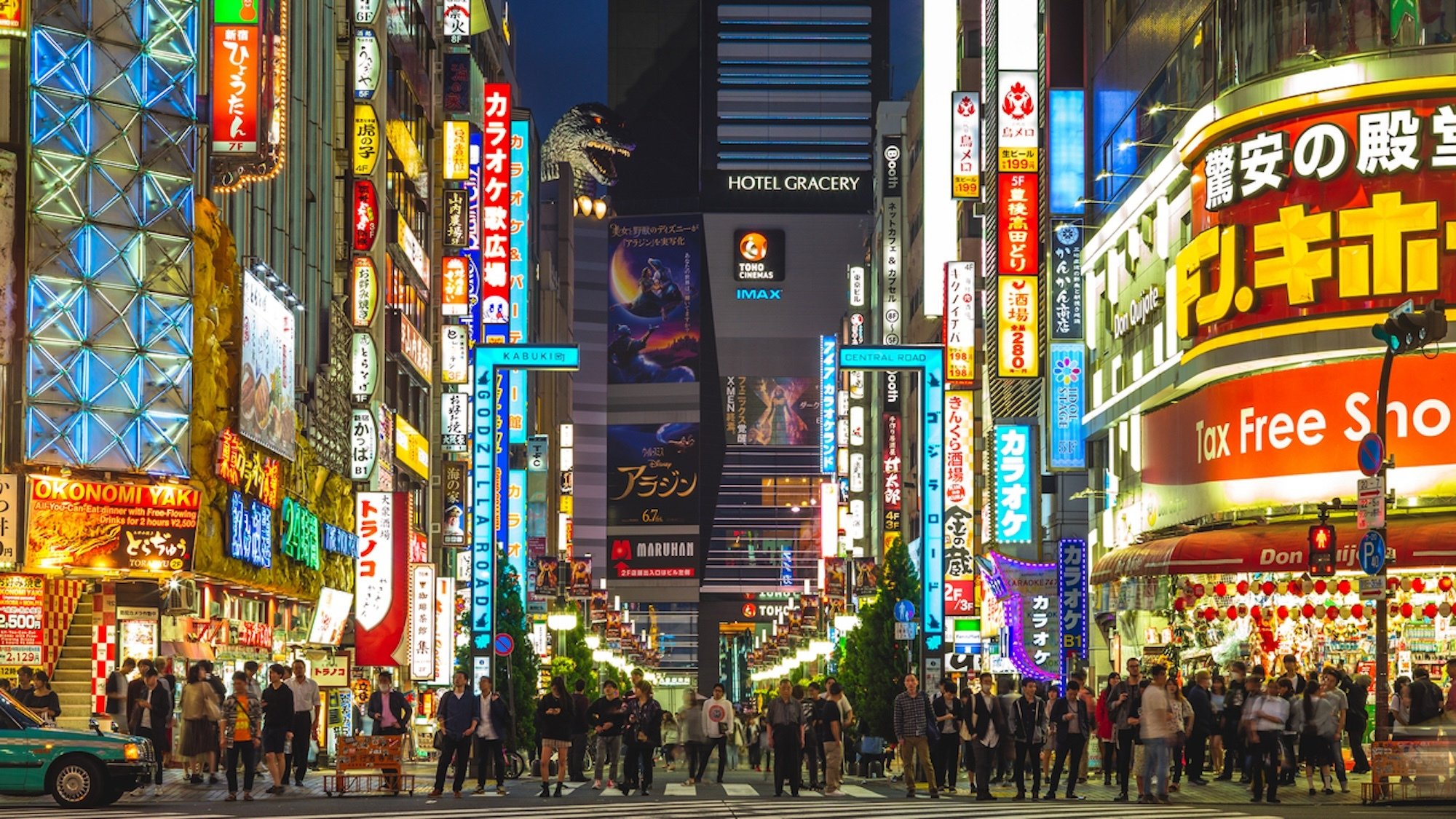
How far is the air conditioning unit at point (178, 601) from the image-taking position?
35.9 metres

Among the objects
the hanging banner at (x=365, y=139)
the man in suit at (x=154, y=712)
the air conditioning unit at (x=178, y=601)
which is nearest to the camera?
the man in suit at (x=154, y=712)

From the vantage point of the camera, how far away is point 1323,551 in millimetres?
28438

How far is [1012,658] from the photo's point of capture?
4969 centimetres

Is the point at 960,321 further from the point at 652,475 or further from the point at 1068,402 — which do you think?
the point at 652,475

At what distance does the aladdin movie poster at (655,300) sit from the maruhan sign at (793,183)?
83.8ft

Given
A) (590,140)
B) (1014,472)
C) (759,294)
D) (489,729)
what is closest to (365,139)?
(1014,472)

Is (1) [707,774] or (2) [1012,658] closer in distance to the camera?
(1) [707,774]

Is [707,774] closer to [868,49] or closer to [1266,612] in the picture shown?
[1266,612]

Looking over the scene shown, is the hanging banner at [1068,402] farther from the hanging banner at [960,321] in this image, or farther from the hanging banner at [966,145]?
the hanging banner at [966,145]

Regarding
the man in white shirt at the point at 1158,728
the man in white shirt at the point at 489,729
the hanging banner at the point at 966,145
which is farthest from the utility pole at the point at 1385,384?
the hanging banner at the point at 966,145

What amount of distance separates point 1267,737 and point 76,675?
19798mm

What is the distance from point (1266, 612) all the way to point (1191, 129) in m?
10.1

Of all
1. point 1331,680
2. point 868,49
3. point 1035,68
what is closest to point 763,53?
point 868,49

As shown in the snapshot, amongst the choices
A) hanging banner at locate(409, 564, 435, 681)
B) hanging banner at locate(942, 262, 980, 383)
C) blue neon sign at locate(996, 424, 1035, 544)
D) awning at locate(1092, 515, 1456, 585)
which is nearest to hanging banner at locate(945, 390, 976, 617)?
hanging banner at locate(942, 262, 980, 383)
